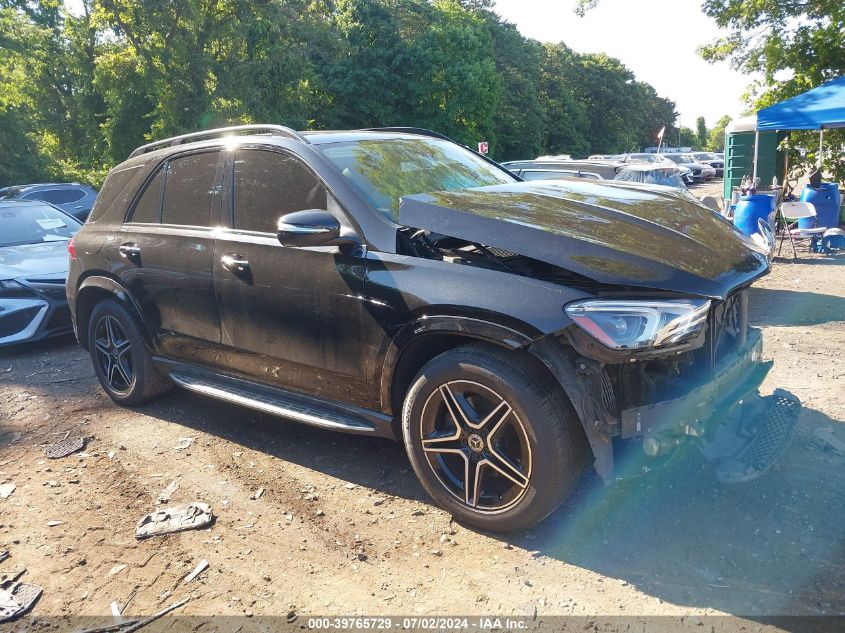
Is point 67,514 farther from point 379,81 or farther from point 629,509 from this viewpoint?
point 379,81

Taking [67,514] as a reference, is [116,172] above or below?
above

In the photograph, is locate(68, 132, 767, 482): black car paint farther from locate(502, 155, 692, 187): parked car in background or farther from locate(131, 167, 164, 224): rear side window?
locate(502, 155, 692, 187): parked car in background

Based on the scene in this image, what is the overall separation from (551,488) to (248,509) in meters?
1.64

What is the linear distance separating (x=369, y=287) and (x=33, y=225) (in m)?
6.60

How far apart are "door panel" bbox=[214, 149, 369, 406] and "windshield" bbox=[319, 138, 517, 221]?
0.72 feet

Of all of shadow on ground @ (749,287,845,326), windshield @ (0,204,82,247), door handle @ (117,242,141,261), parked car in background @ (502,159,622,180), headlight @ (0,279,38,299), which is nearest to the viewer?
door handle @ (117,242,141,261)

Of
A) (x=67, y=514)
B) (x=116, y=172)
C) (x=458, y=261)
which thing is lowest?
(x=67, y=514)

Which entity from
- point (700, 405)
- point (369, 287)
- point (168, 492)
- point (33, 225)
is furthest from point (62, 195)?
point (700, 405)

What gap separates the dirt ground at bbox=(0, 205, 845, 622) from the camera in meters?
2.77

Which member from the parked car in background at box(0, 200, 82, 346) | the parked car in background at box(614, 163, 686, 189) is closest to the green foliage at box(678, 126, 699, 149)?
the parked car in background at box(614, 163, 686, 189)

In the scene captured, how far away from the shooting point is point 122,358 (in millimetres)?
4977

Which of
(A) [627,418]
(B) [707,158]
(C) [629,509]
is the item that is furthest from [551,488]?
(B) [707,158]

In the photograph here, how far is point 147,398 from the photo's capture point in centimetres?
A: 498

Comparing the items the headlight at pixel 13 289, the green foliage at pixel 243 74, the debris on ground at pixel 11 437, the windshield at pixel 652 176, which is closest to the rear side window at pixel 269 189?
the debris on ground at pixel 11 437
